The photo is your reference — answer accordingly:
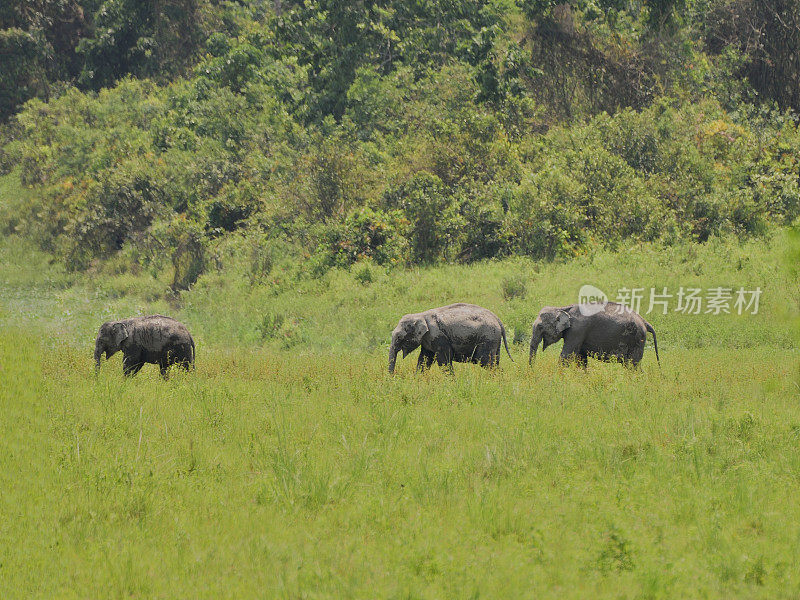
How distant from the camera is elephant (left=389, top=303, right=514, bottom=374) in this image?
1233 cm

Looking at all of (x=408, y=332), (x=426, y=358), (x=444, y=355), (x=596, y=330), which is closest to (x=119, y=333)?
(x=408, y=332)

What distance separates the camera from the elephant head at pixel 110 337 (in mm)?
11984

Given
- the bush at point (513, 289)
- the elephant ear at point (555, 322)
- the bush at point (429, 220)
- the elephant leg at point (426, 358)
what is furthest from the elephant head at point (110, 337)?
the bush at point (429, 220)

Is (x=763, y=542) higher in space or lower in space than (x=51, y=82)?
lower

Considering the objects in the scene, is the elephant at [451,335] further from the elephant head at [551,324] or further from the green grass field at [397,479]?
the elephant head at [551,324]

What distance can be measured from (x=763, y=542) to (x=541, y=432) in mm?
2749

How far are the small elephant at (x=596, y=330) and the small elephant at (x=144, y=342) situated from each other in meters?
5.01

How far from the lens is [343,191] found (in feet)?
84.8

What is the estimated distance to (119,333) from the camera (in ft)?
39.3

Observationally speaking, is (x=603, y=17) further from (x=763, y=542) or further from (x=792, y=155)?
(x=763, y=542)

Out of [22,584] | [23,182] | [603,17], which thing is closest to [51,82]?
[23,182]

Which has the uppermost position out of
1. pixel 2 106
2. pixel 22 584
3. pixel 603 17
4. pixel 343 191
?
pixel 603 17

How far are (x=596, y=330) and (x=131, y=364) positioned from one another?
6605 mm

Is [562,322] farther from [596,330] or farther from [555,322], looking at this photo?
[596,330]
